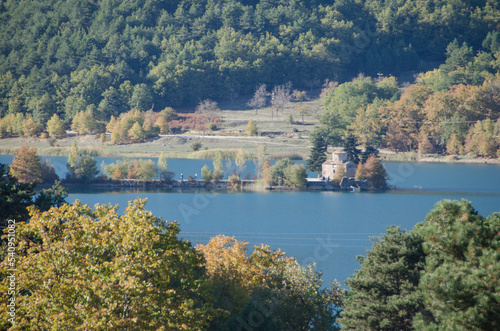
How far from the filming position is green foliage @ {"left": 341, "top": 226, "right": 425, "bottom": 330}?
43.9 feet

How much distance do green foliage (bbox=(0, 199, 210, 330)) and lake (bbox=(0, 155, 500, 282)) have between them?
13.6m

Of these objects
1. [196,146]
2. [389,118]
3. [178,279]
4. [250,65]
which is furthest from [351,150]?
[250,65]

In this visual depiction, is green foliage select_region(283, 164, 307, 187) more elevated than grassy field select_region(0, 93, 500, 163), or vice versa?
grassy field select_region(0, 93, 500, 163)

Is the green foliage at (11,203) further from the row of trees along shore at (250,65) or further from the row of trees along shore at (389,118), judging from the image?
the row of trees along shore at (250,65)

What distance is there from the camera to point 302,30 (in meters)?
117

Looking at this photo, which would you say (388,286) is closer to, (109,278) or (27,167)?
(109,278)

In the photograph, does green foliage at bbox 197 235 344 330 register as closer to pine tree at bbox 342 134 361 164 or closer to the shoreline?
pine tree at bbox 342 134 361 164

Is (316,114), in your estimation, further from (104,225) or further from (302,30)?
(104,225)

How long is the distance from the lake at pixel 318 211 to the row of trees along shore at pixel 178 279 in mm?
10751

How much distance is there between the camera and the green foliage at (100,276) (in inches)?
418

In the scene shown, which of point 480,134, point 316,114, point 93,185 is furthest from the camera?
point 316,114

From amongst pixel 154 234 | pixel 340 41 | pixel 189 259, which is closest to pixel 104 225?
pixel 154 234

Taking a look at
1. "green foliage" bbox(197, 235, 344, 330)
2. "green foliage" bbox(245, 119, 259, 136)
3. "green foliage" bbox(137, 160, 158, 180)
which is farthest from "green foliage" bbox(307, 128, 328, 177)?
"green foliage" bbox(197, 235, 344, 330)

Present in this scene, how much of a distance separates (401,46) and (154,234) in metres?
114
